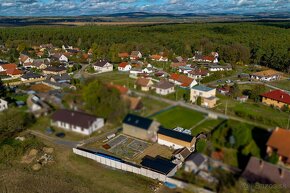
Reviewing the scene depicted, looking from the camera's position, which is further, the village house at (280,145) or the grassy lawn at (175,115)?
the grassy lawn at (175,115)

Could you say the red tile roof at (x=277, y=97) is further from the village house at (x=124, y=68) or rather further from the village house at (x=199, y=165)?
the village house at (x=199, y=165)

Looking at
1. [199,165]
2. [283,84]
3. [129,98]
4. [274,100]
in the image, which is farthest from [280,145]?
[283,84]

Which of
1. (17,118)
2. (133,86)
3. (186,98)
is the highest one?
(133,86)

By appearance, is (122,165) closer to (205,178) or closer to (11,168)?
(11,168)

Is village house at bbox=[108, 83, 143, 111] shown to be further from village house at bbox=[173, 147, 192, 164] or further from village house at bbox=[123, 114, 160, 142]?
village house at bbox=[173, 147, 192, 164]

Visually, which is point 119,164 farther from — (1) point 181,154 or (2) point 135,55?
(2) point 135,55

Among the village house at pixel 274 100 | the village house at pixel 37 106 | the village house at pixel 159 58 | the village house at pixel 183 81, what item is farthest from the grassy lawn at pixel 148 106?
the village house at pixel 159 58

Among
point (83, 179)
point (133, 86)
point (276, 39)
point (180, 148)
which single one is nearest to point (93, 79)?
point (133, 86)
